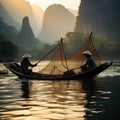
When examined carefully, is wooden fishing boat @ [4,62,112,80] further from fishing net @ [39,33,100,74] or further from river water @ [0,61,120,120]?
river water @ [0,61,120,120]

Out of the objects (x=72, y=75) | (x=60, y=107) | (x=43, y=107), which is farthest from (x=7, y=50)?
(x=60, y=107)

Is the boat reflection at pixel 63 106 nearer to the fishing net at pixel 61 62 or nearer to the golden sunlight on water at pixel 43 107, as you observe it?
the golden sunlight on water at pixel 43 107

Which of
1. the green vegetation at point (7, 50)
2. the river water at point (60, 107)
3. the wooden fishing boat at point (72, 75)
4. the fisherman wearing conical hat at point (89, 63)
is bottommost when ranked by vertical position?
the river water at point (60, 107)

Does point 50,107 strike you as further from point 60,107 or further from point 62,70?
point 62,70

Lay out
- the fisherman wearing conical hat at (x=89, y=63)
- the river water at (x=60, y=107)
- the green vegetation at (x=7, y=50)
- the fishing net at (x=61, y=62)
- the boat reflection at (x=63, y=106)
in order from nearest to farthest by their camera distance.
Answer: the river water at (x=60, y=107) < the boat reflection at (x=63, y=106) < the fisherman wearing conical hat at (x=89, y=63) < the fishing net at (x=61, y=62) < the green vegetation at (x=7, y=50)

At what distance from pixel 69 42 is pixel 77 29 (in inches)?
2278

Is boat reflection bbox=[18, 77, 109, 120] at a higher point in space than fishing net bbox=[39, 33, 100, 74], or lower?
lower

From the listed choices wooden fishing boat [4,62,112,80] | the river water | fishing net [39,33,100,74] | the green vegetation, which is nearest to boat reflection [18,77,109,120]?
the river water

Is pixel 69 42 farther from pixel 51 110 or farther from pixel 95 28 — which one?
pixel 51 110

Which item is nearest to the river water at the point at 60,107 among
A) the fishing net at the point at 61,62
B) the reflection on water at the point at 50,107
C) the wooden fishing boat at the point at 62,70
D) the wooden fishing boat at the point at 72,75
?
the reflection on water at the point at 50,107

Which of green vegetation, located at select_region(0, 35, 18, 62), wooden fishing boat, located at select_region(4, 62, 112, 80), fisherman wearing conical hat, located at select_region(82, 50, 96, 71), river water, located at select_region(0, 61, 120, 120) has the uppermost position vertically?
green vegetation, located at select_region(0, 35, 18, 62)

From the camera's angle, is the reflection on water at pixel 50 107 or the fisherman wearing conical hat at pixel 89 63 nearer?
the reflection on water at pixel 50 107

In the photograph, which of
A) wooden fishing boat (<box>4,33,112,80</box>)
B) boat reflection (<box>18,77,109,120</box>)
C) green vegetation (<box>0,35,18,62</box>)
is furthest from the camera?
green vegetation (<box>0,35,18,62</box>)

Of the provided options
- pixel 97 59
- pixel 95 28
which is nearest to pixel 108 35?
pixel 95 28
